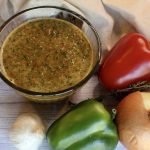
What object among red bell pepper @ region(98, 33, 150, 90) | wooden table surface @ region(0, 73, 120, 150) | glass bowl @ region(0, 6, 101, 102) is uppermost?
glass bowl @ region(0, 6, 101, 102)

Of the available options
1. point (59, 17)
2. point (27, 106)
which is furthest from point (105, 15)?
point (27, 106)

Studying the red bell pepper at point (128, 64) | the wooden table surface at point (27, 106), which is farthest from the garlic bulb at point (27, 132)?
the red bell pepper at point (128, 64)

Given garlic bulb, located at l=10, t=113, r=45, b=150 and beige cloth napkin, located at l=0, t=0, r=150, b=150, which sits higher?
beige cloth napkin, located at l=0, t=0, r=150, b=150

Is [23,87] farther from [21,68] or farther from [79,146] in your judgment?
[79,146]

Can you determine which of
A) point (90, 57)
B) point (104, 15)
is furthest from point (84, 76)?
point (104, 15)

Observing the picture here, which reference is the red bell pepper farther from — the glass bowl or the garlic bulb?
the garlic bulb

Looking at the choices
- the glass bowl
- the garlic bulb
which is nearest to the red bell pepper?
the glass bowl

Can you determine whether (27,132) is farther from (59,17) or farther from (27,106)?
(59,17)
